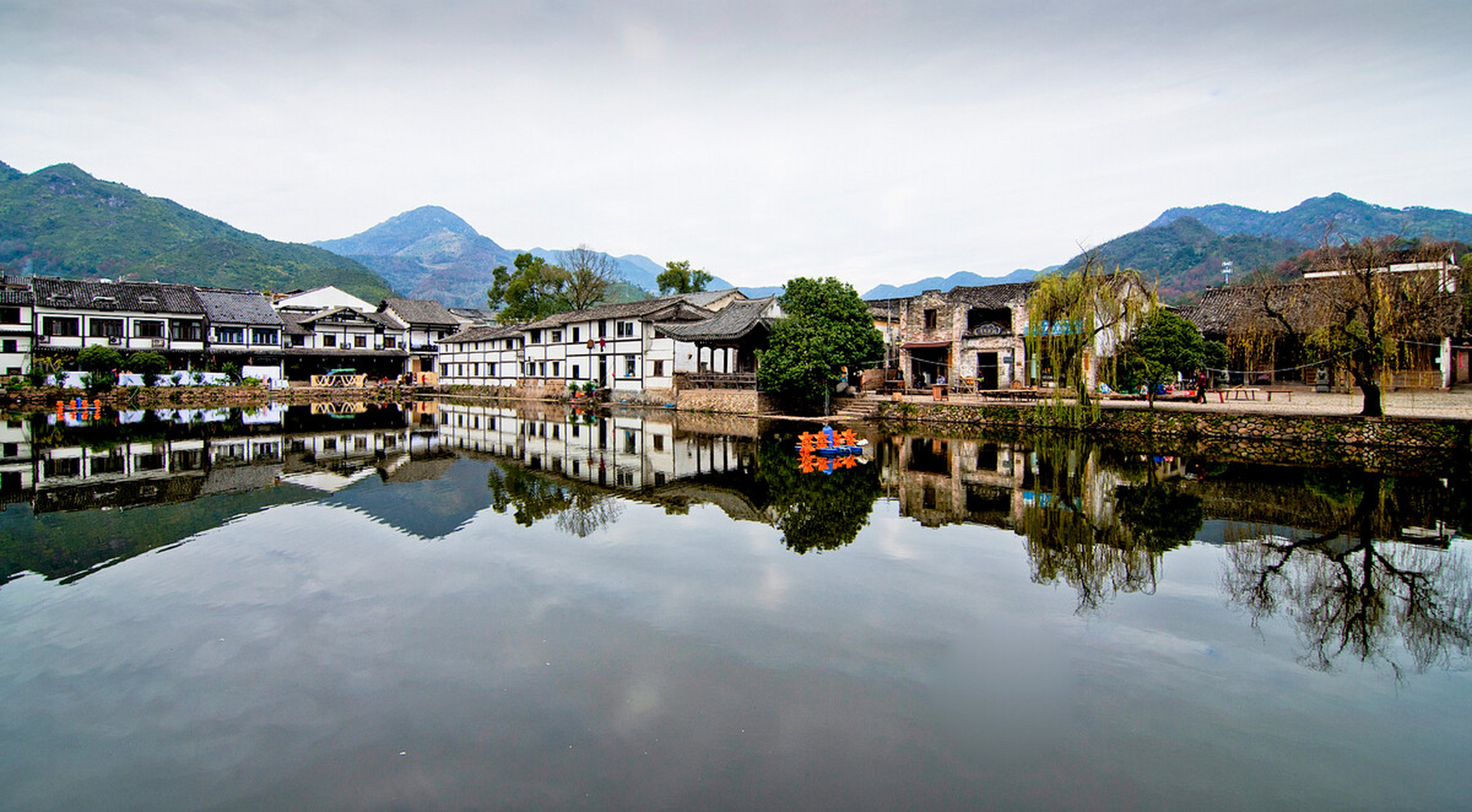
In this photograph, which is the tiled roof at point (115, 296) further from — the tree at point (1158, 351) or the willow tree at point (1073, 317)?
the tree at point (1158, 351)

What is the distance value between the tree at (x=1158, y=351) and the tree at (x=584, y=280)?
44.7 metres

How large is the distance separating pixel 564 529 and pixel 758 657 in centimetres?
562

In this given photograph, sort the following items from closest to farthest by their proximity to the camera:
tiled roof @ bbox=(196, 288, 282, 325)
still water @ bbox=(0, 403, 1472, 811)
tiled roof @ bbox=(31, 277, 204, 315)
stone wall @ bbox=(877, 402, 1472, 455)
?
1. still water @ bbox=(0, 403, 1472, 811)
2. stone wall @ bbox=(877, 402, 1472, 455)
3. tiled roof @ bbox=(31, 277, 204, 315)
4. tiled roof @ bbox=(196, 288, 282, 325)

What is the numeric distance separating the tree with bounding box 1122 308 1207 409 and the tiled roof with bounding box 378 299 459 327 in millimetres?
52991

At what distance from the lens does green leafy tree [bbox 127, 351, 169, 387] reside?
122 feet

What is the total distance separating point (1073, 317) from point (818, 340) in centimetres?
1008

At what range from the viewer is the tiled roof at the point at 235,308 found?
151ft

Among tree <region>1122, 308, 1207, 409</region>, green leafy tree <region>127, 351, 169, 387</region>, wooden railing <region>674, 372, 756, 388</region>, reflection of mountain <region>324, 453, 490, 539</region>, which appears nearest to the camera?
reflection of mountain <region>324, 453, 490, 539</region>

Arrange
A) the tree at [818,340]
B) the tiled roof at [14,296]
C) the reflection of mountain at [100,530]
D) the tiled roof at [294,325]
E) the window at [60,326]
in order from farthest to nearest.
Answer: the tiled roof at [294,325]
the window at [60,326]
the tiled roof at [14,296]
the tree at [818,340]
the reflection of mountain at [100,530]

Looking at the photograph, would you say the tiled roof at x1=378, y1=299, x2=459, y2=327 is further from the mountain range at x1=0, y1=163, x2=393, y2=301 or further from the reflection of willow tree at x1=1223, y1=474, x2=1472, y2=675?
the reflection of willow tree at x1=1223, y1=474, x2=1472, y2=675

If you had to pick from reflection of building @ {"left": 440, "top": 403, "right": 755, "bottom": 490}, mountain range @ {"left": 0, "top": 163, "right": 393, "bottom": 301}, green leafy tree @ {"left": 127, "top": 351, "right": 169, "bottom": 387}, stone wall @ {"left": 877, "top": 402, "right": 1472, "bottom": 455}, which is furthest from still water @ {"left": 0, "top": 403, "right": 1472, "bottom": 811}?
mountain range @ {"left": 0, "top": 163, "right": 393, "bottom": 301}

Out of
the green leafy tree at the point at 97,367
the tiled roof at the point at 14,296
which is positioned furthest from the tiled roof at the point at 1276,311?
the tiled roof at the point at 14,296

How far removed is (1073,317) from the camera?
69.1 ft

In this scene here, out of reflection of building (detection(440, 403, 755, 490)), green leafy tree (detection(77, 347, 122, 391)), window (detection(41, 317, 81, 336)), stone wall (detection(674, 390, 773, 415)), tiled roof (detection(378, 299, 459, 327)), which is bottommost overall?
reflection of building (detection(440, 403, 755, 490))
